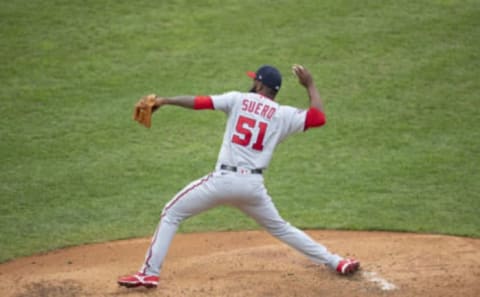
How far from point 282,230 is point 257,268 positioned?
22.6 inches

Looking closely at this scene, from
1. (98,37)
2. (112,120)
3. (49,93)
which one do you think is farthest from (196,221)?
(98,37)

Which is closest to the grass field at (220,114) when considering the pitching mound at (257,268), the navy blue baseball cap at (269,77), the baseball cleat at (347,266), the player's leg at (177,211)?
the pitching mound at (257,268)

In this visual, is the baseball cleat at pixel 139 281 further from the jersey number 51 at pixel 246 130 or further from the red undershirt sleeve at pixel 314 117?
the red undershirt sleeve at pixel 314 117

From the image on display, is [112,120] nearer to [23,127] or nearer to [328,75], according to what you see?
[23,127]

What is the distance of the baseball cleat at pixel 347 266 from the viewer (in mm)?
7129

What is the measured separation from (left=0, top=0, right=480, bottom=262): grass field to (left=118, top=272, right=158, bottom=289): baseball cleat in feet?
5.72

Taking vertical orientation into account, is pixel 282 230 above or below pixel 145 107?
below

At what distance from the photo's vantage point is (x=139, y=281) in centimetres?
681

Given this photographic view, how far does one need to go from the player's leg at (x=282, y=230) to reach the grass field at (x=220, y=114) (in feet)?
5.53

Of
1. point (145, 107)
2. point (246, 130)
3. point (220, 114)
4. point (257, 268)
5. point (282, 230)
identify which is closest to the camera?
point (145, 107)

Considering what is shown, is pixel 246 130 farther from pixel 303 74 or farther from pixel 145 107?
pixel 145 107

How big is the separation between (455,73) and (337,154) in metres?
2.80

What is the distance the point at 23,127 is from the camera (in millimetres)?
10969

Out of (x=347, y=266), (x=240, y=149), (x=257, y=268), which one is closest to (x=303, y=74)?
(x=240, y=149)
